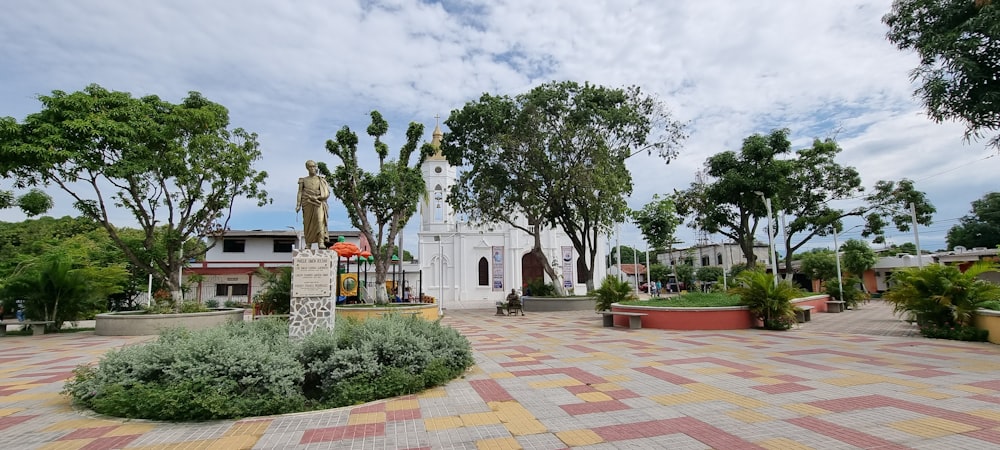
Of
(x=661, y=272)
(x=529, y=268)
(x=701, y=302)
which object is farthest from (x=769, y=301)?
(x=661, y=272)

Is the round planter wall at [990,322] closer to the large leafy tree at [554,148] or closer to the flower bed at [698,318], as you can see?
the flower bed at [698,318]

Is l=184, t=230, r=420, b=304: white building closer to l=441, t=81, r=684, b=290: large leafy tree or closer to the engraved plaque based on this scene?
l=441, t=81, r=684, b=290: large leafy tree

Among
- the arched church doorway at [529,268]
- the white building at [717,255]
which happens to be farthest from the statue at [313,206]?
the white building at [717,255]

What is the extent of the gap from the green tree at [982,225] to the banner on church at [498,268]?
1424 inches

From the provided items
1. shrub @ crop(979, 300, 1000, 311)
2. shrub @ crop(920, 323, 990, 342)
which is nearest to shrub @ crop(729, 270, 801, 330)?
shrub @ crop(920, 323, 990, 342)

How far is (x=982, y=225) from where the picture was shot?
38312 millimetres

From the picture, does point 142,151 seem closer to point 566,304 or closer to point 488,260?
point 566,304

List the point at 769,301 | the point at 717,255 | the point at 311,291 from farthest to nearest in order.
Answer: the point at 717,255 < the point at 769,301 < the point at 311,291

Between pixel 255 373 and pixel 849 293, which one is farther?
pixel 849 293

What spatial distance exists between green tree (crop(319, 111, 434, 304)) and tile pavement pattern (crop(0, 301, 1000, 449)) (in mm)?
8666

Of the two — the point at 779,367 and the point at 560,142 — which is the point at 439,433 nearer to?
the point at 779,367

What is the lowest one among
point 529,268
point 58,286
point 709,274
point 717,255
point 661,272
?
point 709,274

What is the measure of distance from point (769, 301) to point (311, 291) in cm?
1090

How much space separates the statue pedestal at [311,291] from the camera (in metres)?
8.45
